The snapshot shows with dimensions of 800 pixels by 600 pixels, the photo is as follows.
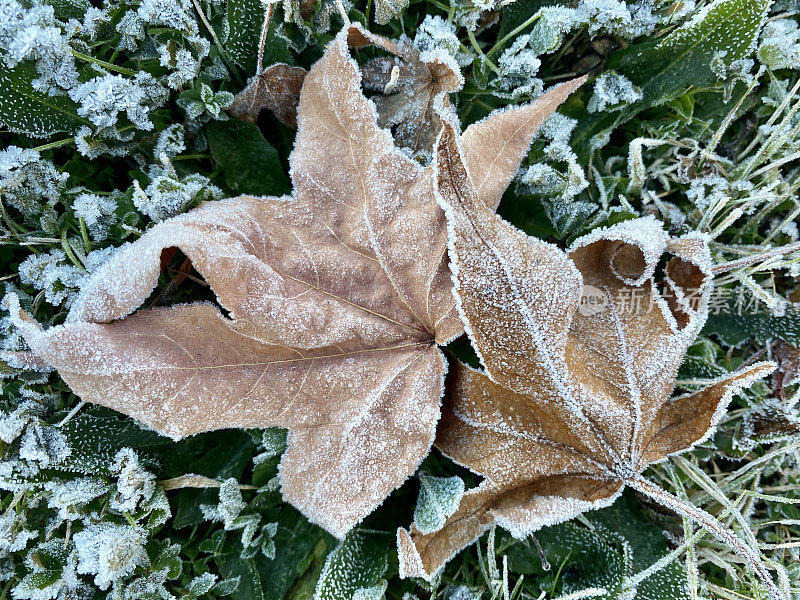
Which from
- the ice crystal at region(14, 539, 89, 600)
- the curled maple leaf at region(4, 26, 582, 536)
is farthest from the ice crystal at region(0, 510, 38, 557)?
the curled maple leaf at region(4, 26, 582, 536)

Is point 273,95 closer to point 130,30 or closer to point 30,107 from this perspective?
point 130,30

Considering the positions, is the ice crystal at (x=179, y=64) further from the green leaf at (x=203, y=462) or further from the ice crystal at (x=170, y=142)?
the green leaf at (x=203, y=462)

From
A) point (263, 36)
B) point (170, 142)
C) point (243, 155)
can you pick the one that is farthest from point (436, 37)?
point (170, 142)

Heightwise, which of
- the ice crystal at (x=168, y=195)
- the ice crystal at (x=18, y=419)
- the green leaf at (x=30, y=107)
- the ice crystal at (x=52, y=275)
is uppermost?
the green leaf at (x=30, y=107)

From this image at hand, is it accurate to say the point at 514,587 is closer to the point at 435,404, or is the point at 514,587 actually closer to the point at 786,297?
the point at 435,404

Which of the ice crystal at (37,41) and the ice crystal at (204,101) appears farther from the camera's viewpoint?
the ice crystal at (204,101)

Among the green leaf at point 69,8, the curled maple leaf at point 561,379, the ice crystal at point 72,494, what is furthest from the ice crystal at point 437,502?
the green leaf at point 69,8

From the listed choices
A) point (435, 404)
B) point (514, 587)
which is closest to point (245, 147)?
point (435, 404)
